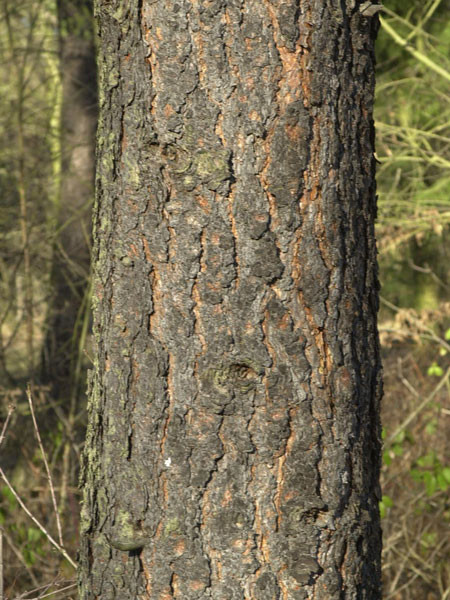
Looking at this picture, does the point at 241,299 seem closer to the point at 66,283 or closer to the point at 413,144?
the point at 66,283

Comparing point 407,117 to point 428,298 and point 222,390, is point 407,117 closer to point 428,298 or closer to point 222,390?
point 428,298

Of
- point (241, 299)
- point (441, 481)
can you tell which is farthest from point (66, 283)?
point (241, 299)

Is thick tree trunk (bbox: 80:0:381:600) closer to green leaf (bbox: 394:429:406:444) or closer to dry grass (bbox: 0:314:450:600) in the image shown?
dry grass (bbox: 0:314:450:600)

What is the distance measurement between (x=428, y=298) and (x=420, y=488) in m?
5.11

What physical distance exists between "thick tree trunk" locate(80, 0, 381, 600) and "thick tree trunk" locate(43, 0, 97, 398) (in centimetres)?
380

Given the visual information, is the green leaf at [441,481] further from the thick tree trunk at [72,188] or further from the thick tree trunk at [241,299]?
the thick tree trunk at [72,188]

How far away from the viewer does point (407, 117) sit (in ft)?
21.2

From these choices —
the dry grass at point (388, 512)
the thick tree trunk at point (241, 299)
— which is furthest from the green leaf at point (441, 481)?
the thick tree trunk at point (241, 299)

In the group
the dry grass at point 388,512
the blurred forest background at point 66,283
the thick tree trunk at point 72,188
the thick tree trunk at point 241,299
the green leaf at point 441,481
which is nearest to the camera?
the thick tree trunk at point 241,299

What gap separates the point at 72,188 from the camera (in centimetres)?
587

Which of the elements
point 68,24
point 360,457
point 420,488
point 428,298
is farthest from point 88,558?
point 428,298

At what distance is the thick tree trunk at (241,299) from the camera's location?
138 cm

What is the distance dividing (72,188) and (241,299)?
476 centimetres

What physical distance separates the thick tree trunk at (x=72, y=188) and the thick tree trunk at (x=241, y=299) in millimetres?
3799
